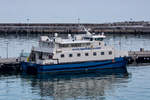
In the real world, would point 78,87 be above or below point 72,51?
below

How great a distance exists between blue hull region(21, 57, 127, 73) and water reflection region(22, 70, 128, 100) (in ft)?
3.29

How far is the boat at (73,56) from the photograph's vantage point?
78938 millimetres

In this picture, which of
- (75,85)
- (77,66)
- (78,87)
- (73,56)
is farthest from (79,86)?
(73,56)

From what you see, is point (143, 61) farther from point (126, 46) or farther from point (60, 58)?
point (126, 46)

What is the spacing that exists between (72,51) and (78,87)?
11.0 m

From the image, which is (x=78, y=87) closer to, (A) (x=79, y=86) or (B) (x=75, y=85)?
(A) (x=79, y=86)

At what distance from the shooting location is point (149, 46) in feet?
400

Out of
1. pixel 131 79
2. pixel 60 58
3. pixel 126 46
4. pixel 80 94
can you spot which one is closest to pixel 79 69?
pixel 60 58

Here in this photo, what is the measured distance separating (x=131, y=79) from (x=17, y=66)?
53.3 feet

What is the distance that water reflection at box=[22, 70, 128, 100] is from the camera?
6431 cm

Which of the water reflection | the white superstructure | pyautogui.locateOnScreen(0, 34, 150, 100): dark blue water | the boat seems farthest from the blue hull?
pyautogui.locateOnScreen(0, 34, 150, 100): dark blue water

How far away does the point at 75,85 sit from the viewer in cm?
7125

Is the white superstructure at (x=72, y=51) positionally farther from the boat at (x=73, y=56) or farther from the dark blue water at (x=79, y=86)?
the dark blue water at (x=79, y=86)

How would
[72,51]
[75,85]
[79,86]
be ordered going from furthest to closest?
[72,51] → [75,85] → [79,86]
